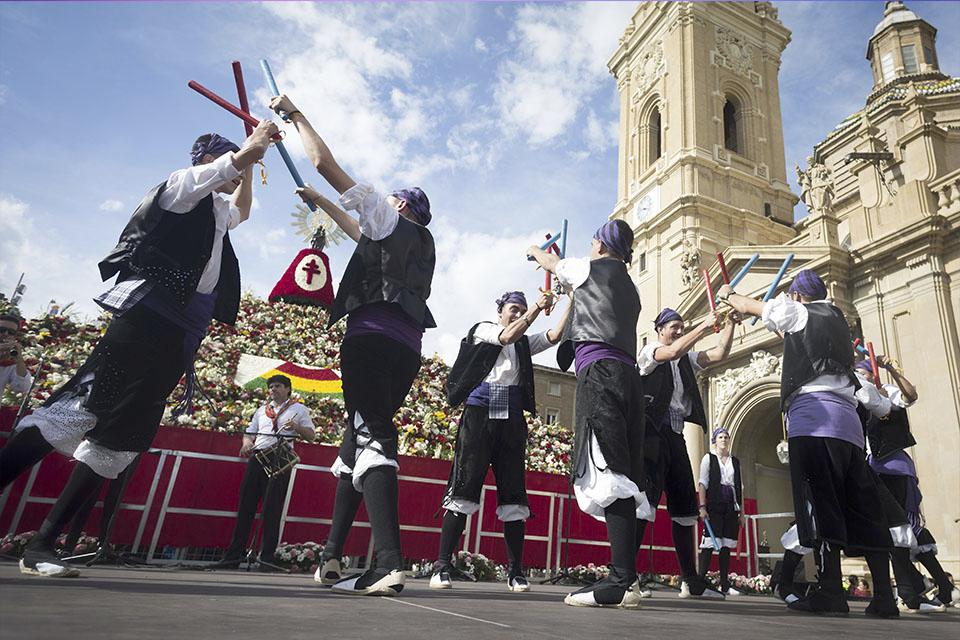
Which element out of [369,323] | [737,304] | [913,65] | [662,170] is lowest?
[369,323]

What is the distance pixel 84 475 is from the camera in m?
2.70

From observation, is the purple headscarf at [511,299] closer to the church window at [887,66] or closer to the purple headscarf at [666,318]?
the purple headscarf at [666,318]

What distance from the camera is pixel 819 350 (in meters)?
3.66

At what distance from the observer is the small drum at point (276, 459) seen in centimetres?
568

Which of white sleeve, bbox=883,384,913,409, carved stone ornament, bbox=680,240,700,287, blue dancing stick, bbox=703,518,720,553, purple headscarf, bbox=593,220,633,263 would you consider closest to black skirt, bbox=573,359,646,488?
purple headscarf, bbox=593,220,633,263

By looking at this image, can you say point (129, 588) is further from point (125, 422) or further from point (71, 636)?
point (71, 636)

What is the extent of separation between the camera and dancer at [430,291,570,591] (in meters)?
4.25

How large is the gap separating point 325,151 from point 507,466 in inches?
105

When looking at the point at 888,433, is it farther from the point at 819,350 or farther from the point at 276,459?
the point at 276,459

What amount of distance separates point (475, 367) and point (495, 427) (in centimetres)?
47

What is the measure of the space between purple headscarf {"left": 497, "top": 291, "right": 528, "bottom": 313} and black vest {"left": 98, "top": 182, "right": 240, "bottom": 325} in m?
2.40

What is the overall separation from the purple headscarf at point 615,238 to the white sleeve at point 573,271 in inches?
7.1

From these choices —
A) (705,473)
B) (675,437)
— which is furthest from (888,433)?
(705,473)

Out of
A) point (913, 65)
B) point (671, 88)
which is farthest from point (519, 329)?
point (913, 65)
